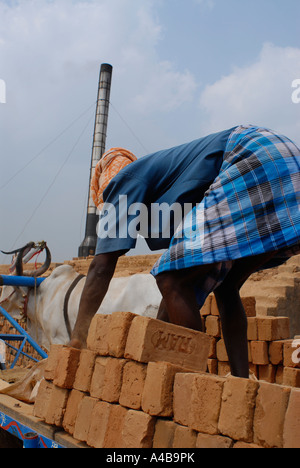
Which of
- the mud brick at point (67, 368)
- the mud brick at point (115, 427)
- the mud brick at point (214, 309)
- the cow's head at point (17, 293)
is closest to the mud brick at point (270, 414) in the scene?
the mud brick at point (115, 427)

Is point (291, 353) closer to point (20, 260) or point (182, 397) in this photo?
point (182, 397)

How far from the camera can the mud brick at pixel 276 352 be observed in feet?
9.96

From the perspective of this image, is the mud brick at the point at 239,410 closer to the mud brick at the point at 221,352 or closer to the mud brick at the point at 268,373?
the mud brick at the point at 221,352

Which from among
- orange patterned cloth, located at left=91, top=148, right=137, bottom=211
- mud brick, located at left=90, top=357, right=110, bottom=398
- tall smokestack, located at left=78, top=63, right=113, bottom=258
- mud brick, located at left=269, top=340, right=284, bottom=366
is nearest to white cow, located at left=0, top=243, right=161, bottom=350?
mud brick, located at left=269, top=340, right=284, bottom=366

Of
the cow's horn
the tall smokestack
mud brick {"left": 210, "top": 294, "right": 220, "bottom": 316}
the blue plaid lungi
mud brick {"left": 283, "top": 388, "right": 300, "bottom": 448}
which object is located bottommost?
mud brick {"left": 283, "top": 388, "right": 300, "bottom": 448}

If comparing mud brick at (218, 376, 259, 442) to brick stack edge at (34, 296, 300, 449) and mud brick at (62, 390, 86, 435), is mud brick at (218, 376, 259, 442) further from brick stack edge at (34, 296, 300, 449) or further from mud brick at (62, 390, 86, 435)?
mud brick at (62, 390, 86, 435)

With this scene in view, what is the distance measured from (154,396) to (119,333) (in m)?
0.31

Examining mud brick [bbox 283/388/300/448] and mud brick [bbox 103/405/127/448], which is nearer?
mud brick [bbox 283/388/300/448]

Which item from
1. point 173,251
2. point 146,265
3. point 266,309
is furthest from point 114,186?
point 146,265

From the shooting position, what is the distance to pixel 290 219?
183 cm

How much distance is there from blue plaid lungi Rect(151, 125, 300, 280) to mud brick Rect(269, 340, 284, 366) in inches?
54.5

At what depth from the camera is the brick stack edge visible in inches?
55.4

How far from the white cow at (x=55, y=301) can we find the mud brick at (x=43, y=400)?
9.07 ft
